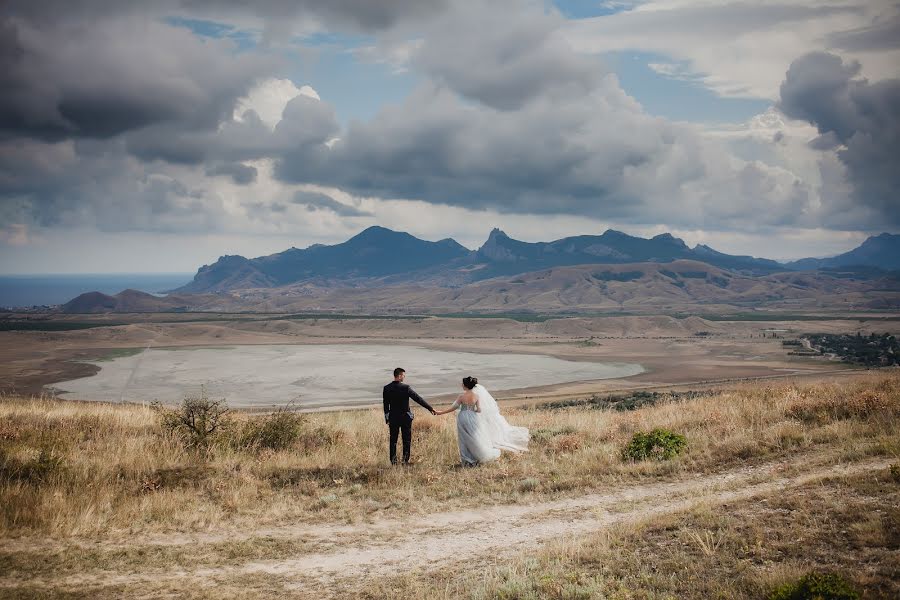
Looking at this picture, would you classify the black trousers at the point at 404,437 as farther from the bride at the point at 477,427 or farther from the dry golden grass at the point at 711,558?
the dry golden grass at the point at 711,558

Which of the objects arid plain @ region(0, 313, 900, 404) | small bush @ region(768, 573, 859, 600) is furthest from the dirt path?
arid plain @ region(0, 313, 900, 404)

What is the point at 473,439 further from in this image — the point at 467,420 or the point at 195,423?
the point at 195,423

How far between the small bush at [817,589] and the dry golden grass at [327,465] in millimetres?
5650

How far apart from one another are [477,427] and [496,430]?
2.28 ft

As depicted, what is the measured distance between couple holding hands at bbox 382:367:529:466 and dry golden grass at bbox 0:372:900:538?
0.51 m

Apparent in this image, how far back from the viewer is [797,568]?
658cm

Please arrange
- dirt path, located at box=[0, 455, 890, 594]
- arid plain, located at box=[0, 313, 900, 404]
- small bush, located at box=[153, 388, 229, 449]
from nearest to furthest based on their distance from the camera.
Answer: dirt path, located at box=[0, 455, 890, 594] < small bush, located at box=[153, 388, 229, 449] < arid plain, located at box=[0, 313, 900, 404]

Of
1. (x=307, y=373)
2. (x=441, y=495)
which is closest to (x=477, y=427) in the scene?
(x=441, y=495)

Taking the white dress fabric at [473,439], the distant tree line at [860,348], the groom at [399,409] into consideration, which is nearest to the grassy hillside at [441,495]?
the white dress fabric at [473,439]

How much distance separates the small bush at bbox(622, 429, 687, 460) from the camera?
13180mm

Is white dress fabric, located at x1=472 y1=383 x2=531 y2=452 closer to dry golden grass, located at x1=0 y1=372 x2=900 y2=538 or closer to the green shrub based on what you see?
dry golden grass, located at x1=0 y1=372 x2=900 y2=538

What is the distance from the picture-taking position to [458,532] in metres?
9.57

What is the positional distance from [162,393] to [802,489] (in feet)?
224

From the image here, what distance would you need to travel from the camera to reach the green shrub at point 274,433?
15.4 metres
